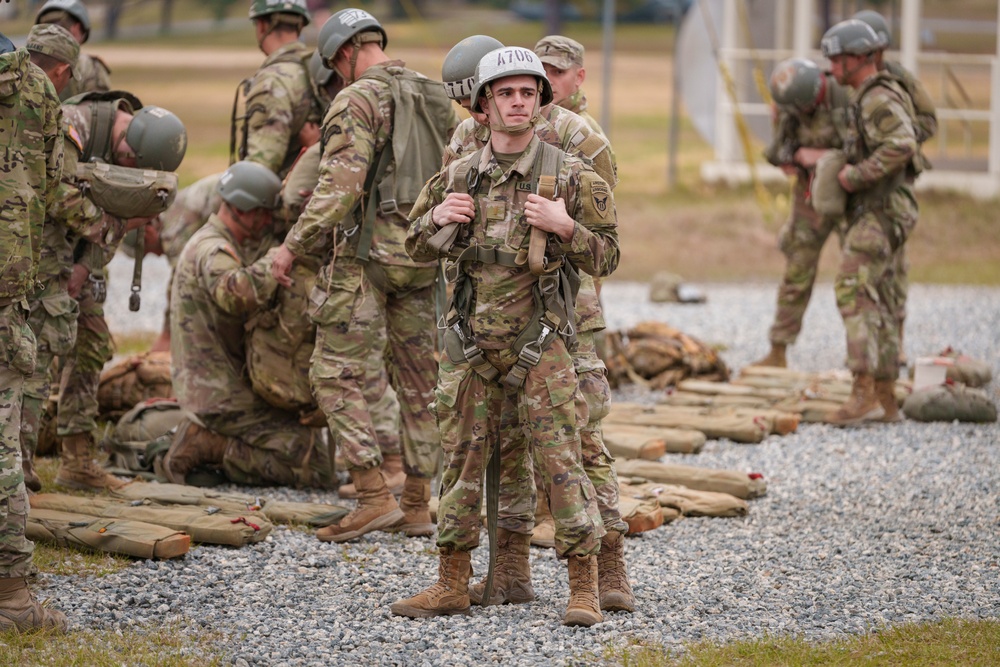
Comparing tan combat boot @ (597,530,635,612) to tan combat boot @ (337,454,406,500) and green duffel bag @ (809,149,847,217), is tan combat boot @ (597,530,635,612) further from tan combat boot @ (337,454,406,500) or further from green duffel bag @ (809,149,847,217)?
green duffel bag @ (809,149,847,217)

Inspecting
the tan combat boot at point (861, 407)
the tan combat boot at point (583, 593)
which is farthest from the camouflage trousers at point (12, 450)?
Result: the tan combat boot at point (861, 407)

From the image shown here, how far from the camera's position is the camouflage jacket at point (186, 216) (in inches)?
400

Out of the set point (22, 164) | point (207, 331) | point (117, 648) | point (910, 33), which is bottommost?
point (117, 648)

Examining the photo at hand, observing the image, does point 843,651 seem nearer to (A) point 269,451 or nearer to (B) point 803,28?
(A) point 269,451

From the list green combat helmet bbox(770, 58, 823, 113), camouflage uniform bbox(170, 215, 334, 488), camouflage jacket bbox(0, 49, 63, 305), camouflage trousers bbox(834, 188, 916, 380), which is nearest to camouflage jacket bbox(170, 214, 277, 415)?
camouflage uniform bbox(170, 215, 334, 488)

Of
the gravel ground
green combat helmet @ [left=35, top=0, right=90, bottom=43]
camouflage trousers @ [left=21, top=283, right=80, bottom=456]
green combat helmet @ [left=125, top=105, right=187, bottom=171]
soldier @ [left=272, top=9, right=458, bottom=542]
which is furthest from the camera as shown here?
green combat helmet @ [left=35, top=0, right=90, bottom=43]

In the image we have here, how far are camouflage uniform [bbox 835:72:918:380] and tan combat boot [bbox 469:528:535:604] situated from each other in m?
4.42

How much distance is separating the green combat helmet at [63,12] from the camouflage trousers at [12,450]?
418 cm

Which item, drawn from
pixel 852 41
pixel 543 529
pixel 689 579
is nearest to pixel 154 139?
pixel 543 529

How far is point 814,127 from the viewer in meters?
10.8

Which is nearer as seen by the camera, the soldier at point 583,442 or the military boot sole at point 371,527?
the soldier at point 583,442

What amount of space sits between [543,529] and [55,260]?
2.83 metres

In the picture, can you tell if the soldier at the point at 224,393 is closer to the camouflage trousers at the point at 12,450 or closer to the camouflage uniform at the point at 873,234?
the camouflage trousers at the point at 12,450

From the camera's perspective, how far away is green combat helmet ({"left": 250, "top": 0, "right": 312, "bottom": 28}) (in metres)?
8.29
